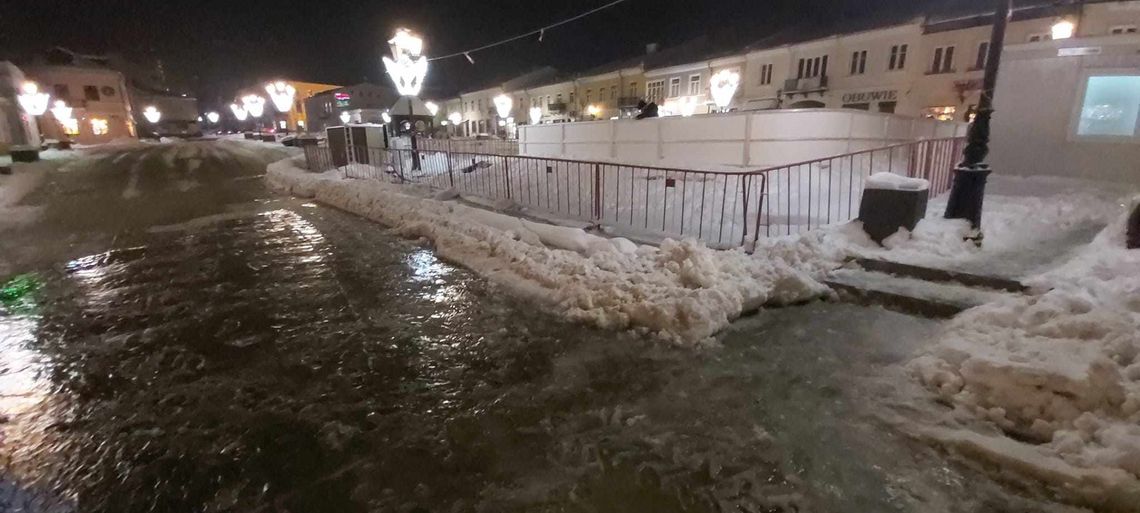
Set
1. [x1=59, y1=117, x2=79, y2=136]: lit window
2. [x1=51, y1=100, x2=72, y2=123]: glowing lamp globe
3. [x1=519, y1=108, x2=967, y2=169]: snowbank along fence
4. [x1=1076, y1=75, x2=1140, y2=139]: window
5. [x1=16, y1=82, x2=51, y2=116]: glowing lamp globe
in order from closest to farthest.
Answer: [x1=1076, y1=75, x2=1140, y2=139]: window, [x1=519, y1=108, x2=967, y2=169]: snowbank along fence, [x1=16, y1=82, x2=51, y2=116]: glowing lamp globe, [x1=51, y1=100, x2=72, y2=123]: glowing lamp globe, [x1=59, y1=117, x2=79, y2=136]: lit window

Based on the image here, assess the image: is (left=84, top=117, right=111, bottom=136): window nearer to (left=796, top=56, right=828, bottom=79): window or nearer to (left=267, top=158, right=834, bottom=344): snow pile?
(left=267, top=158, right=834, bottom=344): snow pile

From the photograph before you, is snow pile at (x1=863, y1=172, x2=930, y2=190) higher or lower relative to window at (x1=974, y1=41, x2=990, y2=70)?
lower

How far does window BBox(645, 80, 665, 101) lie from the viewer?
1603 inches

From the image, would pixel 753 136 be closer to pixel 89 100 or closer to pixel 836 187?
pixel 836 187

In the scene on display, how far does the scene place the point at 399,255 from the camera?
27.5 ft

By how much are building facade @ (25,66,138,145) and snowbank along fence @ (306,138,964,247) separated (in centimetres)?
4509

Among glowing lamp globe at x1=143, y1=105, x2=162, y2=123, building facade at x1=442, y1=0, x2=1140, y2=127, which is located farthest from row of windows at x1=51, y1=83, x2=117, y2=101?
building facade at x1=442, y1=0, x2=1140, y2=127

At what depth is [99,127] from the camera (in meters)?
48.8

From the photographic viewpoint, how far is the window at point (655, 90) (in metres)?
40.7

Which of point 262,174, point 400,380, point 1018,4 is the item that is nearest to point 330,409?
point 400,380

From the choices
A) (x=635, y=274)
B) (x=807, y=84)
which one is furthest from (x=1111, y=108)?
(x=807, y=84)

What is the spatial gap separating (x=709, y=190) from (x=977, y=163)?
6372 mm

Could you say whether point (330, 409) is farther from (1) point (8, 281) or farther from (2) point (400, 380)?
(1) point (8, 281)

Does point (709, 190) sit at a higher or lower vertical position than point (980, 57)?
lower
